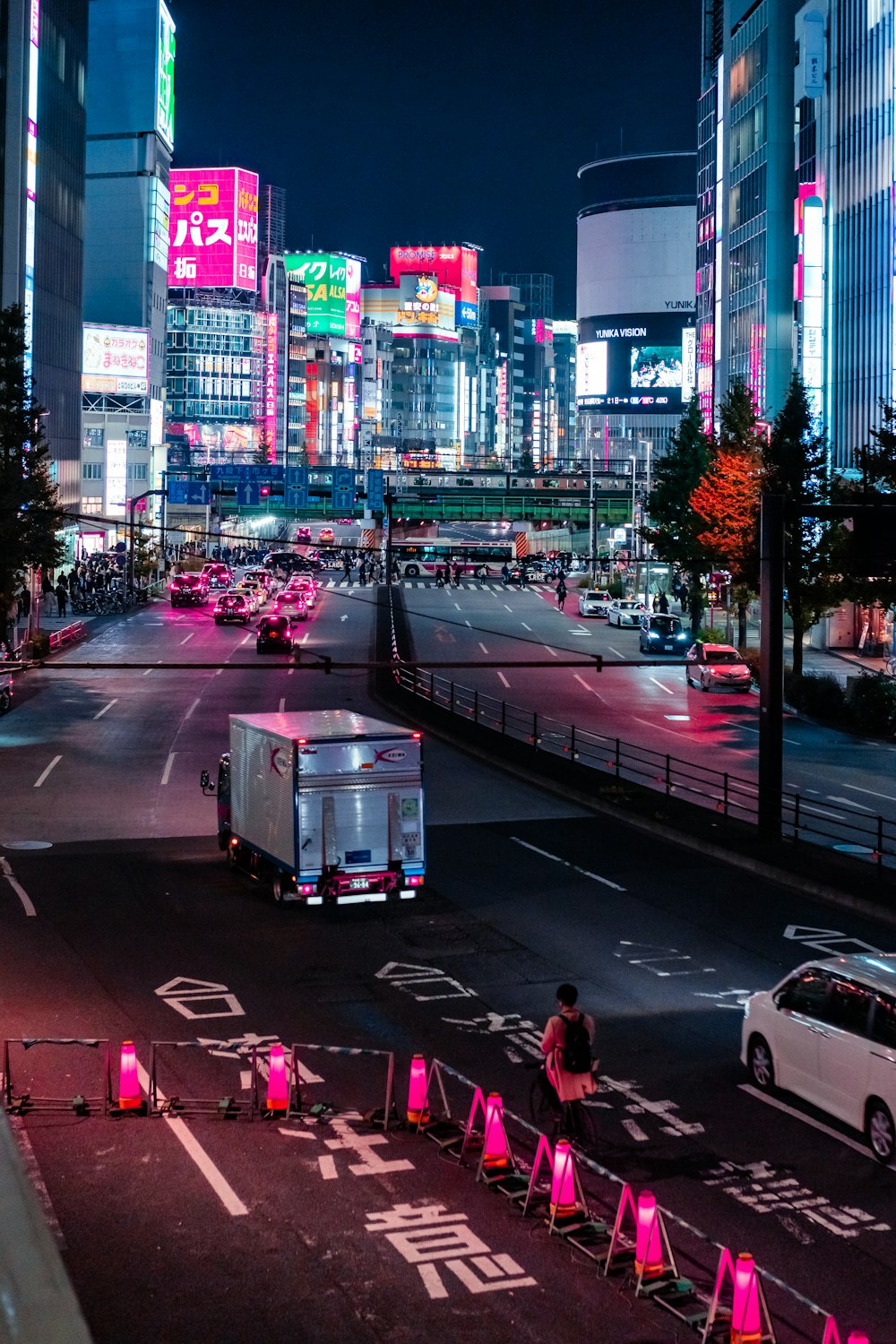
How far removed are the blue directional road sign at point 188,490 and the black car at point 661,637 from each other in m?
36.8

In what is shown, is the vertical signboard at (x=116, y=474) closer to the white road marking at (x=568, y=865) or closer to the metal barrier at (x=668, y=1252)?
the white road marking at (x=568, y=865)

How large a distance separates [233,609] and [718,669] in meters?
29.4

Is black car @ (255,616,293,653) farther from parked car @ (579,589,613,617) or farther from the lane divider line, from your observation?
parked car @ (579,589,613,617)

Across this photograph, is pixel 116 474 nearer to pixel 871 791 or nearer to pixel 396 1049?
pixel 871 791

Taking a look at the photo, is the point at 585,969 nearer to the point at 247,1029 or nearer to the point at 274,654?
the point at 247,1029

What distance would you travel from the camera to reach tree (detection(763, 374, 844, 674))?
53625 mm

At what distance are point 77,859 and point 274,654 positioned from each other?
3534 cm

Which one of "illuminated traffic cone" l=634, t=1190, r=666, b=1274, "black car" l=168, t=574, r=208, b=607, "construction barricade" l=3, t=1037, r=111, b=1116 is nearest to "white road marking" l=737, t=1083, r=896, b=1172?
"illuminated traffic cone" l=634, t=1190, r=666, b=1274

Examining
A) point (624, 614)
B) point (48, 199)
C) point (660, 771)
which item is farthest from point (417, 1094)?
point (48, 199)

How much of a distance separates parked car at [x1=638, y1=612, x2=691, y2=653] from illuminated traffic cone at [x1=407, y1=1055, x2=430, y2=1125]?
5472 centimetres

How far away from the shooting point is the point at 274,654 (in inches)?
2429

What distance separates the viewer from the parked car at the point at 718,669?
2105 inches

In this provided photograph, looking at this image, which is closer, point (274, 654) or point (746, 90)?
point (274, 654)

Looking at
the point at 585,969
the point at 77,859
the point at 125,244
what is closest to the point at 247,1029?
the point at 585,969
